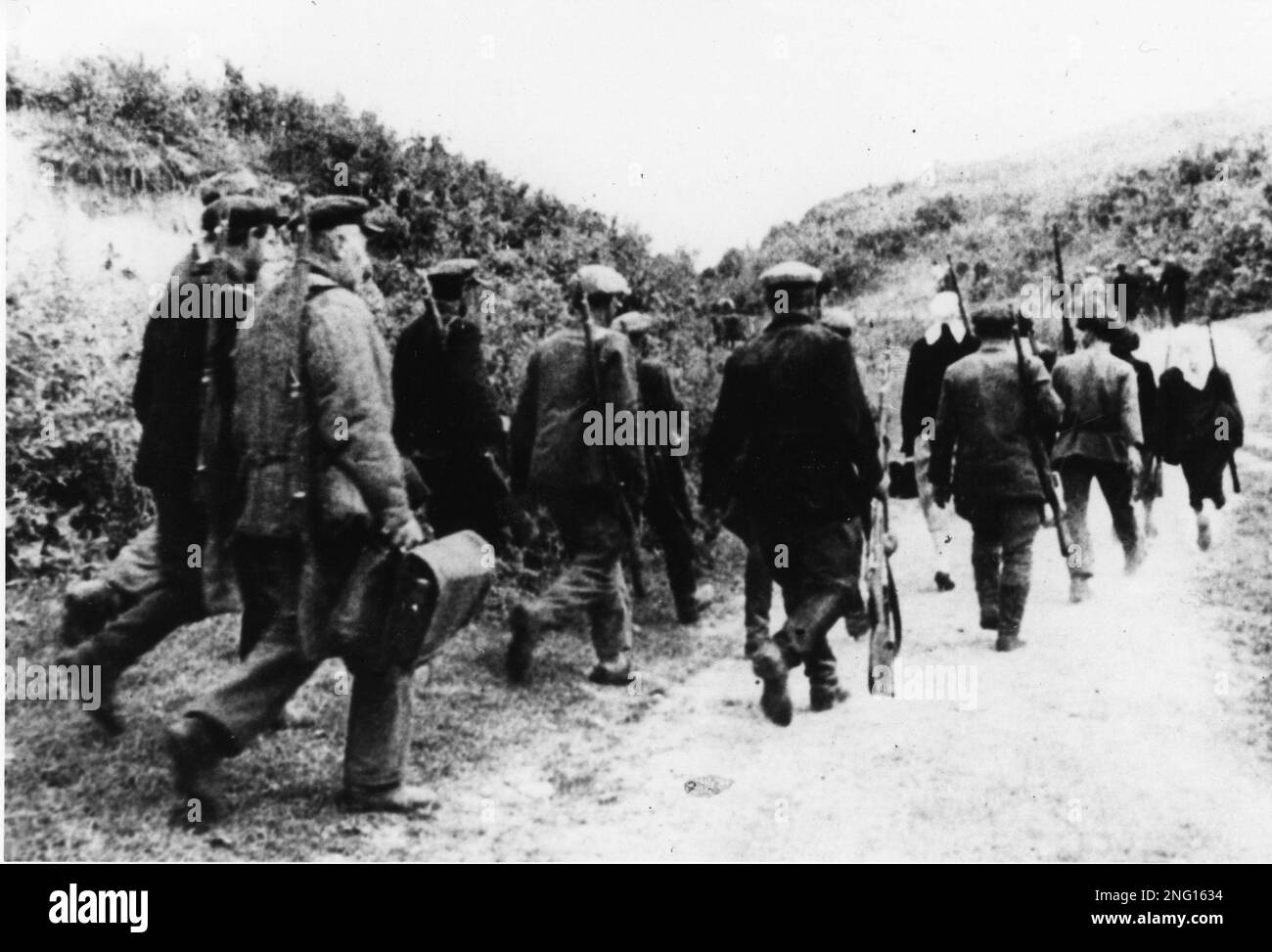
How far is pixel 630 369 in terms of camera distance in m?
6.21

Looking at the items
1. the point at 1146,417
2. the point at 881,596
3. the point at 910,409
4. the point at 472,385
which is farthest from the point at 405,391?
the point at 1146,417

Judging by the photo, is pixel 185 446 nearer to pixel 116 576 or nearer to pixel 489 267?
pixel 116 576

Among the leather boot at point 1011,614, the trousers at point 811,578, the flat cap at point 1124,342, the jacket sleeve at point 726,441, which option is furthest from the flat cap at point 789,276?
the flat cap at point 1124,342

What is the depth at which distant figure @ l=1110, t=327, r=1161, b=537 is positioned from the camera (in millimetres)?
8469

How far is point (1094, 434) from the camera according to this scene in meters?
8.01

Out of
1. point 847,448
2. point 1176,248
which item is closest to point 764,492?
point 847,448

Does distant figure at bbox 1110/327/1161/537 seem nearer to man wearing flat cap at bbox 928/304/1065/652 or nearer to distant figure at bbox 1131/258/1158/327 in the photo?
man wearing flat cap at bbox 928/304/1065/652

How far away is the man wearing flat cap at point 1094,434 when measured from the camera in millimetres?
7965

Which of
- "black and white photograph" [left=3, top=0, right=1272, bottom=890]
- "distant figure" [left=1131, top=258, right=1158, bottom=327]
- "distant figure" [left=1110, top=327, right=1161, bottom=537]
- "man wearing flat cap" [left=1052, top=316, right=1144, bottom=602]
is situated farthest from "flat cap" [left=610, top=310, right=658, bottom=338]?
"distant figure" [left=1131, top=258, right=1158, bottom=327]

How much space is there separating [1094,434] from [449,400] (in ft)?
14.3

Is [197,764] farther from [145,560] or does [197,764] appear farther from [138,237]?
[138,237]

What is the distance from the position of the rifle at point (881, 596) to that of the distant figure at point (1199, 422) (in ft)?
11.8

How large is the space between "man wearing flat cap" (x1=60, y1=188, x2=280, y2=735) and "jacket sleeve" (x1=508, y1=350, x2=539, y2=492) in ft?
5.78
